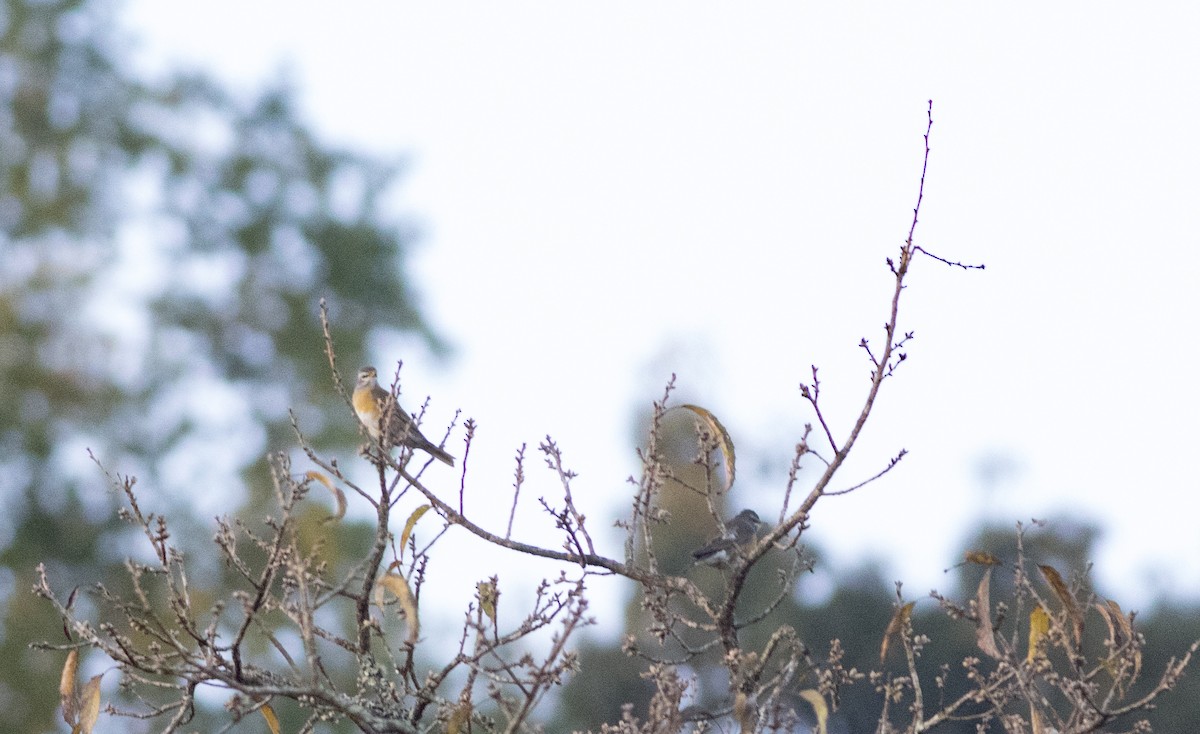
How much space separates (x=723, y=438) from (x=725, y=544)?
106 cm

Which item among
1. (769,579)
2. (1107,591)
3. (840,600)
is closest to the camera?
(1107,591)

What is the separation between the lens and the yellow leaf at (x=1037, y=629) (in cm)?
328

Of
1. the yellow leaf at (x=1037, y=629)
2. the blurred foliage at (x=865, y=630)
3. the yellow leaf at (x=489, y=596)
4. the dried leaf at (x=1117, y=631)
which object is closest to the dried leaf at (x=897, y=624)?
the yellow leaf at (x=1037, y=629)

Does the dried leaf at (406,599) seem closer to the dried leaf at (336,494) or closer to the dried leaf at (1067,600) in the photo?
the dried leaf at (336,494)

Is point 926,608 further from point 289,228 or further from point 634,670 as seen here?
point 289,228

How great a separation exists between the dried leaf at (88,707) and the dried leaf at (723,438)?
161cm

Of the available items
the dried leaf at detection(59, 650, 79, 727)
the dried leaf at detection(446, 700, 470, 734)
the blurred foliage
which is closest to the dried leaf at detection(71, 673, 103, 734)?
the dried leaf at detection(59, 650, 79, 727)

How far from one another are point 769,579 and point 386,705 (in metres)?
16.8

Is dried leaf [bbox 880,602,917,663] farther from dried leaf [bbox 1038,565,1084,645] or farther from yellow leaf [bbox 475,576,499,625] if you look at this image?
yellow leaf [bbox 475,576,499,625]

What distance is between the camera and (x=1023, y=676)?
3.21 m

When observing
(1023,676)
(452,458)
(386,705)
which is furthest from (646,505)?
(452,458)

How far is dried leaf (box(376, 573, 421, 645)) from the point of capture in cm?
283

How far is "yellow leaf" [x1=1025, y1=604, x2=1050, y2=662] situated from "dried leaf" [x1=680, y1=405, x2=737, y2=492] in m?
0.86

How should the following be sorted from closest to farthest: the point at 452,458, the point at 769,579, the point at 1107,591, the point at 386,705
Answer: the point at 386,705 → the point at 452,458 → the point at 1107,591 → the point at 769,579
